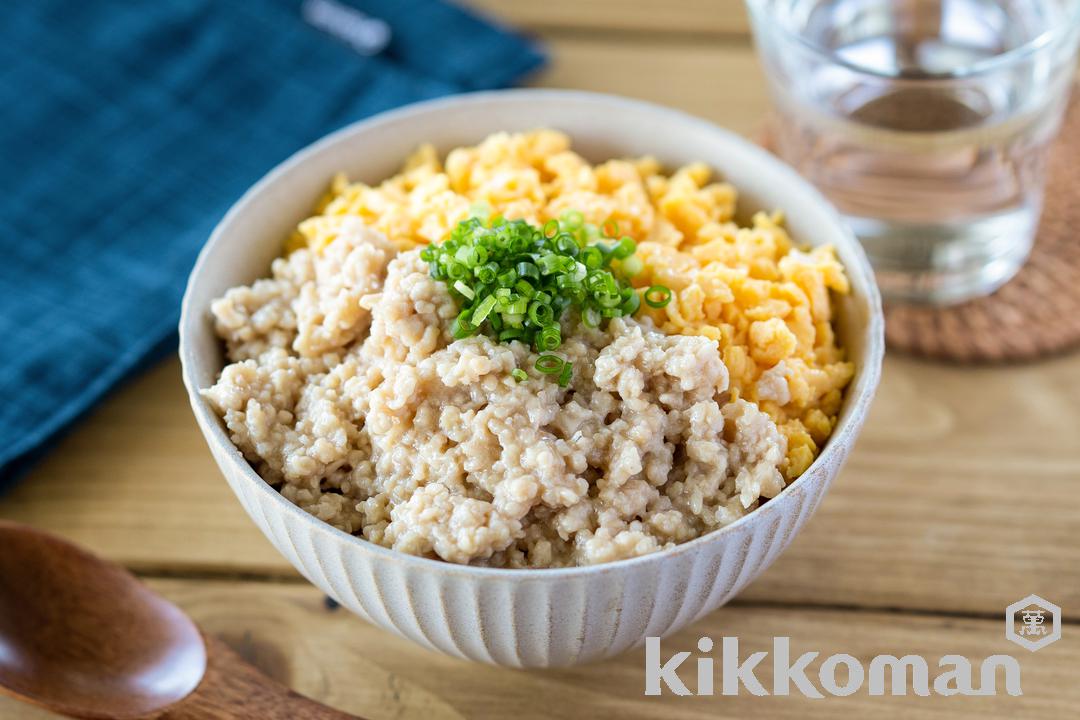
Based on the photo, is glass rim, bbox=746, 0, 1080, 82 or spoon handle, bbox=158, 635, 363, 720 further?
glass rim, bbox=746, 0, 1080, 82

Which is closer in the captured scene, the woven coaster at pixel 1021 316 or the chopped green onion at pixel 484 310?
the chopped green onion at pixel 484 310

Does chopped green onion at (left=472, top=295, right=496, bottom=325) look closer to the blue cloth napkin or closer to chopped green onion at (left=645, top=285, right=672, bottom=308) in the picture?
chopped green onion at (left=645, top=285, right=672, bottom=308)

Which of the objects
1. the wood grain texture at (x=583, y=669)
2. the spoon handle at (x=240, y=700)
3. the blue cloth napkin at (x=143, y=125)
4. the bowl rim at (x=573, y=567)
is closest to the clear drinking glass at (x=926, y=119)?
the bowl rim at (x=573, y=567)

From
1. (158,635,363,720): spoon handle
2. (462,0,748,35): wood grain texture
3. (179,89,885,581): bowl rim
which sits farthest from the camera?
(462,0,748,35): wood grain texture

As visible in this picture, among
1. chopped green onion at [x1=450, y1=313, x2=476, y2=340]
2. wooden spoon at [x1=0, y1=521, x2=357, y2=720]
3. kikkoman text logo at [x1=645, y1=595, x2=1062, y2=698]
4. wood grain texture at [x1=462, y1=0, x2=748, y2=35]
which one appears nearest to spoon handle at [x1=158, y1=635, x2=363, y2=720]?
wooden spoon at [x1=0, y1=521, x2=357, y2=720]

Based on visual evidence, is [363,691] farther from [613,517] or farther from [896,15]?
[896,15]

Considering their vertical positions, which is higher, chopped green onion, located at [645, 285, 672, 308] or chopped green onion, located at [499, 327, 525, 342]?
chopped green onion, located at [645, 285, 672, 308]

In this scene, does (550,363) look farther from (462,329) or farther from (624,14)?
(624,14)

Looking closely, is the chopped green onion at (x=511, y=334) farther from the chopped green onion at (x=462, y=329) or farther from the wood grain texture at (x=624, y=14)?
the wood grain texture at (x=624, y=14)
